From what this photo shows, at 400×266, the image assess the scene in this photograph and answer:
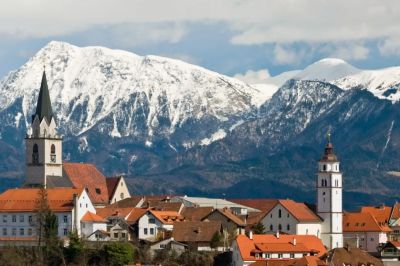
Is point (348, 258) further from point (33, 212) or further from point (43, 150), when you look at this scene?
point (43, 150)

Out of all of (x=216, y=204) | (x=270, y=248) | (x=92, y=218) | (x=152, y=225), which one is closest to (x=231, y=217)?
(x=152, y=225)

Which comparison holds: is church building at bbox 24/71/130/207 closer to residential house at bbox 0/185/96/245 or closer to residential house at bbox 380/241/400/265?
residential house at bbox 0/185/96/245

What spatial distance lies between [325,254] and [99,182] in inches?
1565

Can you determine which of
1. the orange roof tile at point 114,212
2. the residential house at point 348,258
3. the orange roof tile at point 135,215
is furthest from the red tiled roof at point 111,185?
the residential house at point 348,258

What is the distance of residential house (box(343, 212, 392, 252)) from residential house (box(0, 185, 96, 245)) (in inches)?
1278

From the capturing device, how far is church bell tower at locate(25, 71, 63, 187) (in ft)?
528

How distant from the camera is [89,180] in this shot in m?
164

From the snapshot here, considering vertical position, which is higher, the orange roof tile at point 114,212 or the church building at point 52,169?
the church building at point 52,169

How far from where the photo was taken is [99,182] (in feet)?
546

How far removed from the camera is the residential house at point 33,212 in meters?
140

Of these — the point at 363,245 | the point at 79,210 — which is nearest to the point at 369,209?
the point at 363,245

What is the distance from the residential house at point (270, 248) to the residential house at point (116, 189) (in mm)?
32123

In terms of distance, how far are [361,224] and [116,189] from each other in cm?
3019

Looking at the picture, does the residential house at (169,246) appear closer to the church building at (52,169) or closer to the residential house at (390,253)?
the residential house at (390,253)
